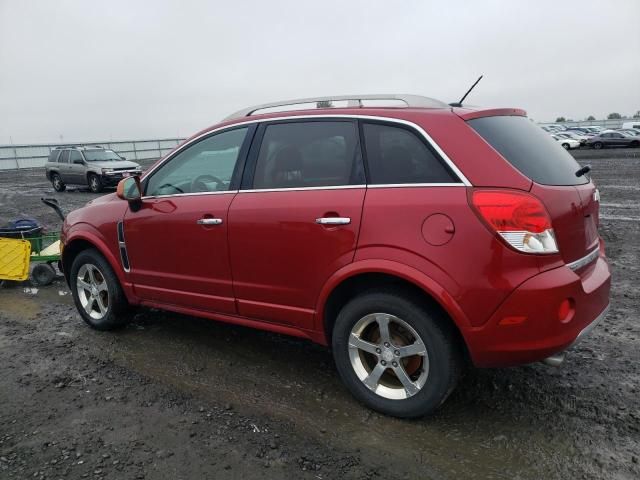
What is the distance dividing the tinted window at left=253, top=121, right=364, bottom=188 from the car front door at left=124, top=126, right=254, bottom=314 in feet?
0.76

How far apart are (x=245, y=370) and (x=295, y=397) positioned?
0.58 m

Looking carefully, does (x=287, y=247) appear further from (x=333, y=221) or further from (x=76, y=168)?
(x=76, y=168)

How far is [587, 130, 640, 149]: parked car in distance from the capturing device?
120ft

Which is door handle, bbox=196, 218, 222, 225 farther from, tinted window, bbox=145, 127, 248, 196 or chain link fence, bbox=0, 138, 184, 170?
chain link fence, bbox=0, 138, 184, 170

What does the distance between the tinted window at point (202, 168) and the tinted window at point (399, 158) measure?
43.8 inches

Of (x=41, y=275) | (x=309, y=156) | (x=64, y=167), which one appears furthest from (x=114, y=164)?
(x=309, y=156)

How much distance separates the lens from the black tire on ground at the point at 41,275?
6379mm

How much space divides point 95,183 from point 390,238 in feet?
59.8

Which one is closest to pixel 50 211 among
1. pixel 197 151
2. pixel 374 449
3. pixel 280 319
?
pixel 197 151

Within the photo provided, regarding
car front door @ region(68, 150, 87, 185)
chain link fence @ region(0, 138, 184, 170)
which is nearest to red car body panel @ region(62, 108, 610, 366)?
car front door @ region(68, 150, 87, 185)

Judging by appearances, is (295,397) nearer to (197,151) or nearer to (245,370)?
(245,370)

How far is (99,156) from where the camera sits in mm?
19891

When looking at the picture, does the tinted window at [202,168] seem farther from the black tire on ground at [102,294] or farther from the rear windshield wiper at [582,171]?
the rear windshield wiper at [582,171]

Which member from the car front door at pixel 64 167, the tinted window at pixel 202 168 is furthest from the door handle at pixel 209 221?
the car front door at pixel 64 167
